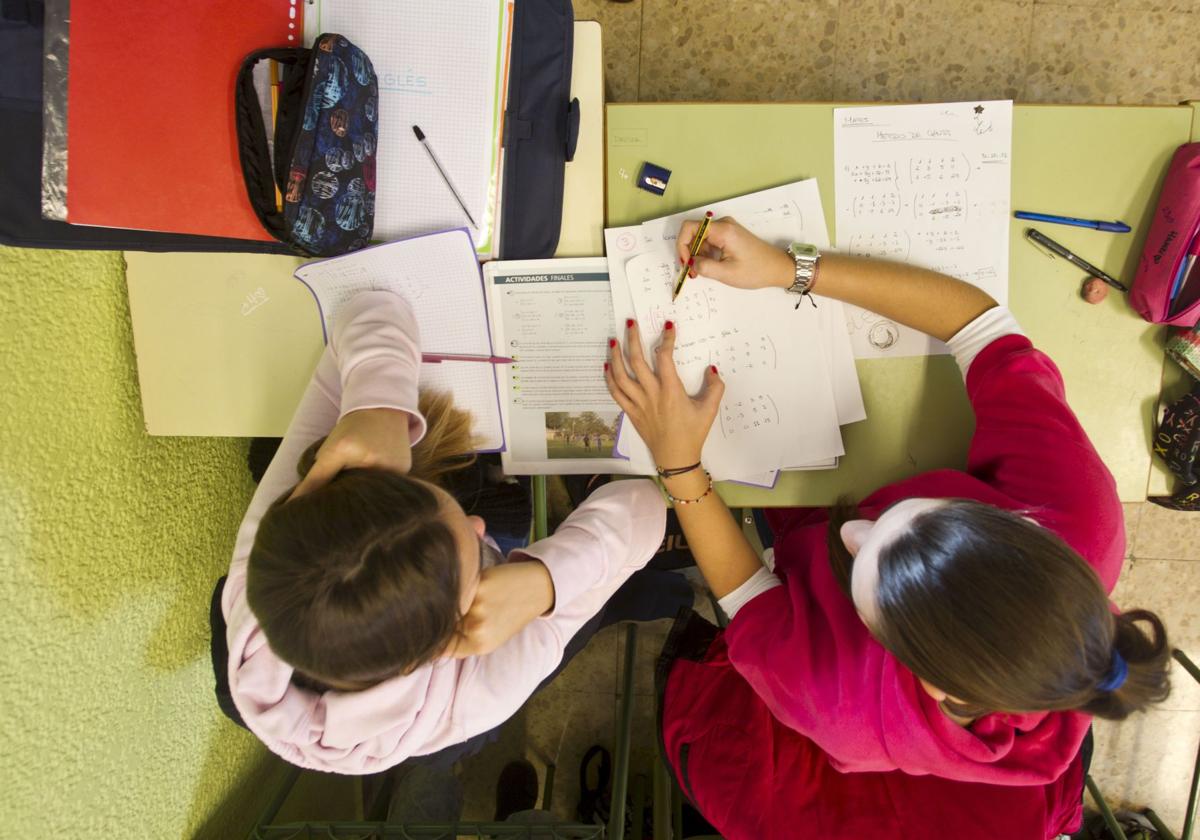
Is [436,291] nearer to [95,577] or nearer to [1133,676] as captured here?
[95,577]

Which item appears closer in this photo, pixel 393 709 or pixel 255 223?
pixel 393 709

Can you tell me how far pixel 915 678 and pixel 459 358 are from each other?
833 mm

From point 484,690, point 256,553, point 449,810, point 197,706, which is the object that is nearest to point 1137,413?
point 484,690

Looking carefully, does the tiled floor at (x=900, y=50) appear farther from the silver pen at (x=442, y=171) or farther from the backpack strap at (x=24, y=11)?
the backpack strap at (x=24, y=11)

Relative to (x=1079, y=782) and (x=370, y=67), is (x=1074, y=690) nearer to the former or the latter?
(x=1079, y=782)

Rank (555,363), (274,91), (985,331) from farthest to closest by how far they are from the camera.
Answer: (555,363)
(985,331)
(274,91)

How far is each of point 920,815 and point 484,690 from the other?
741mm

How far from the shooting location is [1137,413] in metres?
1.16

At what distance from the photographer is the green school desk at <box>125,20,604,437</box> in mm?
1129

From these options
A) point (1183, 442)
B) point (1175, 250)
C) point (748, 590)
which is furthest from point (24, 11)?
point (1183, 442)

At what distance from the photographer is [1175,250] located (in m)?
1.05

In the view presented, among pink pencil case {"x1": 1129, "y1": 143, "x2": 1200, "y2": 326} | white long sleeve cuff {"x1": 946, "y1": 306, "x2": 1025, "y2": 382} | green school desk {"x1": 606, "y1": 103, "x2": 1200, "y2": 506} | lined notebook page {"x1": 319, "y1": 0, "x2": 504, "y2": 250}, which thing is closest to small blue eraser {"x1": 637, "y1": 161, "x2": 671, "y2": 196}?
green school desk {"x1": 606, "y1": 103, "x2": 1200, "y2": 506}

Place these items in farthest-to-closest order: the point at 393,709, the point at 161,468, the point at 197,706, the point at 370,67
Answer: the point at 197,706, the point at 161,468, the point at 370,67, the point at 393,709

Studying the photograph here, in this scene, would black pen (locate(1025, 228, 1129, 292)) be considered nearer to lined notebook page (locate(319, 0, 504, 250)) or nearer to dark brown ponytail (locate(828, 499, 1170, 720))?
dark brown ponytail (locate(828, 499, 1170, 720))
